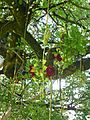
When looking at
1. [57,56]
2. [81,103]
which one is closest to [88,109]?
[81,103]

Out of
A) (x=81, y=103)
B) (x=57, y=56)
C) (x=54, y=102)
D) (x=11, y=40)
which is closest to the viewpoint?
(x=57, y=56)

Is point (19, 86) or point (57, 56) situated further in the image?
point (19, 86)

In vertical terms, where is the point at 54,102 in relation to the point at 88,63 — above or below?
below

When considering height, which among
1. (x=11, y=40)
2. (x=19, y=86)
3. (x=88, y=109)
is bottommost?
(x=88, y=109)

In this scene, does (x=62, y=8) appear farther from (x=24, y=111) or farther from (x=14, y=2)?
(x=24, y=111)

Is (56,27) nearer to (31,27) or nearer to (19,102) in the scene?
(31,27)

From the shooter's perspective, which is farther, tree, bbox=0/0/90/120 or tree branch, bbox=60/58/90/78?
tree branch, bbox=60/58/90/78

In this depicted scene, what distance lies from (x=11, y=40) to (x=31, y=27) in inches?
9.8

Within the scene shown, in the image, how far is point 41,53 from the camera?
5.12 feet

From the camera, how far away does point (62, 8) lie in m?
1.44

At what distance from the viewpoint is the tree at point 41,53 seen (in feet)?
3.99

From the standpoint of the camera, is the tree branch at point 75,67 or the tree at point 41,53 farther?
the tree branch at point 75,67

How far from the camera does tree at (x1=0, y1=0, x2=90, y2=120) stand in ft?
3.99

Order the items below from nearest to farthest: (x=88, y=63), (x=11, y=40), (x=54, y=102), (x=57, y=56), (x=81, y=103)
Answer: (x=57, y=56), (x=88, y=63), (x=11, y=40), (x=54, y=102), (x=81, y=103)
